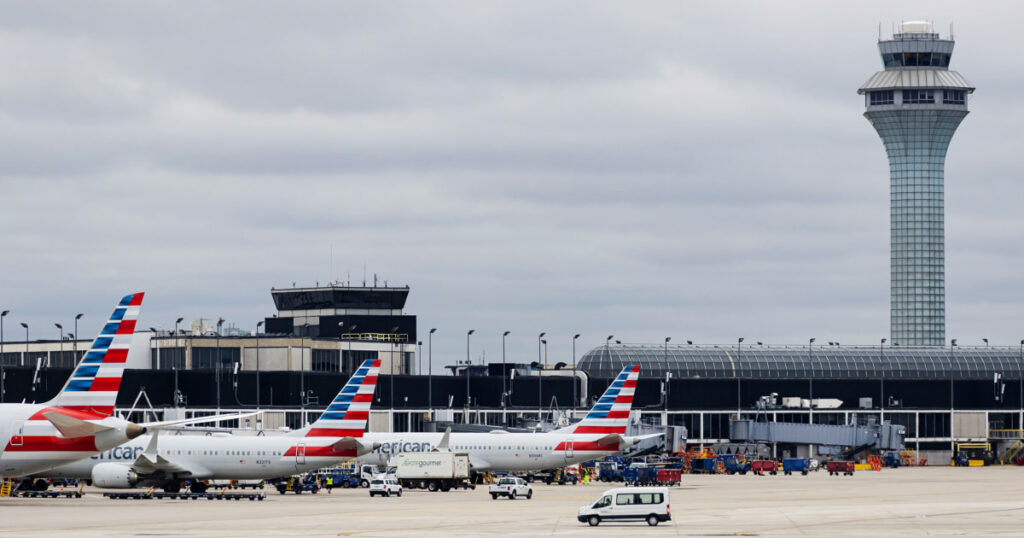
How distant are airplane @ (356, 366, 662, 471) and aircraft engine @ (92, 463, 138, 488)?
68.0ft

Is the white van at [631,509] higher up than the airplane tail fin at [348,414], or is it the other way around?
the airplane tail fin at [348,414]

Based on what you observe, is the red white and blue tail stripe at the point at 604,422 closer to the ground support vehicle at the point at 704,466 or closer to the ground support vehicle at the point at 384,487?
the ground support vehicle at the point at 384,487

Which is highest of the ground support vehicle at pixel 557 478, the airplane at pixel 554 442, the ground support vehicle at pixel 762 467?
the airplane at pixel 554 442

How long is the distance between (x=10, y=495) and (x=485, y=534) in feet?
138

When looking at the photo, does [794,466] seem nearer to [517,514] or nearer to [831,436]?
[831,436]

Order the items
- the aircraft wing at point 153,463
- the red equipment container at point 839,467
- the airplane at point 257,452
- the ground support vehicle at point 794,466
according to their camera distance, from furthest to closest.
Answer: the ground support vehicle at point 794,466, the red equipment container at point 839,467, the airplane at point 257,452, the aircraft wing at point 153,463

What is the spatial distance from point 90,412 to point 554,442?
41.2 metres

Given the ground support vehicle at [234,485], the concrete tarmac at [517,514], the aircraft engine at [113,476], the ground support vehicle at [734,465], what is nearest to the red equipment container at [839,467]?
the ground support vehicle at [734,465]

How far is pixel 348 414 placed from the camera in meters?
92.1

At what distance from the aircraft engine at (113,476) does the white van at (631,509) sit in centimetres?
3287

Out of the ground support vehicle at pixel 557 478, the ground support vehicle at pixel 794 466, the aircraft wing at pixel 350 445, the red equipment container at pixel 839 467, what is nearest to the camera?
the aircraft wing at pixel 350 445

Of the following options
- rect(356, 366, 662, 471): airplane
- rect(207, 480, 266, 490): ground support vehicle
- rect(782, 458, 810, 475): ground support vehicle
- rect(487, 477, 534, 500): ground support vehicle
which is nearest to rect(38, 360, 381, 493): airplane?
rect(207, 480, 266, 490): ground support vehicle

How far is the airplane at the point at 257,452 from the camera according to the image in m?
91.2

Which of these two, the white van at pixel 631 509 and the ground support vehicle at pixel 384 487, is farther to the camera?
the ground support vehicle at pixel 384 487
